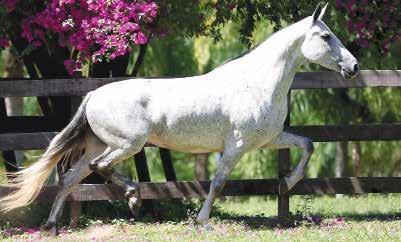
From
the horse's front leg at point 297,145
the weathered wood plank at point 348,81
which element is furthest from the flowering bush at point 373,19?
the horse's front leg at point 297,145

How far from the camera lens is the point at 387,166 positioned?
19422 mm

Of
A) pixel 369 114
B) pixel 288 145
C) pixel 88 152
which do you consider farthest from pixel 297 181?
pixel 369 114

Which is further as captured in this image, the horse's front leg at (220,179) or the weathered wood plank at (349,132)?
the weathered wood plank at (349,132)

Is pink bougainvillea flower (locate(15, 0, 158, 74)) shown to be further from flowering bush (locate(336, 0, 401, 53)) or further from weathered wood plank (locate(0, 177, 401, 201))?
flowering bush (locate(336, 0, 401, 53))

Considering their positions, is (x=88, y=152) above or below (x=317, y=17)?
below

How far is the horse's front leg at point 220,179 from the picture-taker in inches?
318

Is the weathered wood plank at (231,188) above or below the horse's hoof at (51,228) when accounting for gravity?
above

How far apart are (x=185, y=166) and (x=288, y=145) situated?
1682 cm

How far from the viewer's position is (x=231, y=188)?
8977mm

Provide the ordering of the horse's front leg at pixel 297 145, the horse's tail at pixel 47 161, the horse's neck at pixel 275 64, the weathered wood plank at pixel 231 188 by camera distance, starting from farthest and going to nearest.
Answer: the weathered wood plank at pixel 231 188 < the horse's front leg at pixel 297 145 < the horse's neck at pixel 275 64 < the horse's tail at pixel 47 161

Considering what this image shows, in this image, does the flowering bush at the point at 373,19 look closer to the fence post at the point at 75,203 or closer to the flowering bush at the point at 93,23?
the flowering bush at the point at 93,23

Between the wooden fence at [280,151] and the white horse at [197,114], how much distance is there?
458 millimetres

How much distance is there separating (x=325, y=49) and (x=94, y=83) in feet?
7.63

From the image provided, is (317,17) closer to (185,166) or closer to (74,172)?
(74,172)
